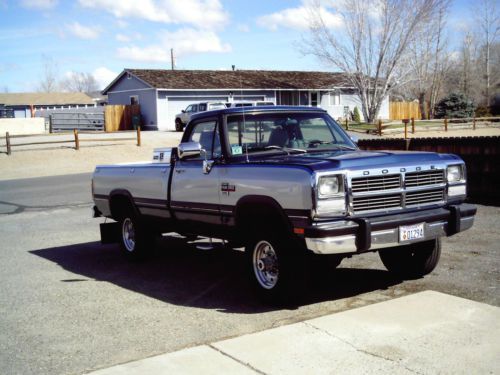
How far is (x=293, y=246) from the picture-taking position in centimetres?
596

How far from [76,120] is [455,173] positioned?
47.3 m

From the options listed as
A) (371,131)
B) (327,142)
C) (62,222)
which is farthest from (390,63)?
(327,142)

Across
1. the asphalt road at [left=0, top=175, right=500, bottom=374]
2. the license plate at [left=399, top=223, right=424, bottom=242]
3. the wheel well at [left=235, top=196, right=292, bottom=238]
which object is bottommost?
the asphalt road at [left=0, top=175, right=500, bottom=374]

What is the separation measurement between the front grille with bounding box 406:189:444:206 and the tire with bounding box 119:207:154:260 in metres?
4.02

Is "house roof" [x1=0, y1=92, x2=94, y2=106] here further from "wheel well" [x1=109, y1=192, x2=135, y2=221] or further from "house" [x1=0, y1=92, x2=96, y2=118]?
"wheel well" [x1=109, y1=192, x2=135, y2=221]

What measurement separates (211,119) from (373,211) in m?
2.46

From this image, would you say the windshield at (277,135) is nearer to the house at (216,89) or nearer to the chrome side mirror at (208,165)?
the chrome side mirror at (208,165)

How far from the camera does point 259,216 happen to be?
6.35 meters

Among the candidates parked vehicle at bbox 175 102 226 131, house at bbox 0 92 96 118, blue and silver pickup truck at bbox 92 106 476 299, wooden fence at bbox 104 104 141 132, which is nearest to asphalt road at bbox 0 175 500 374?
blue and silver pickup truck at bbox 92 106 476 299

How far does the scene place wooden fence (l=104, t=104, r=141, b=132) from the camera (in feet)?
156

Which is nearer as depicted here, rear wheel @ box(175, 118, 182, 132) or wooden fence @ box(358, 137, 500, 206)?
wooden fence @ box(358, 137, 500, 206)

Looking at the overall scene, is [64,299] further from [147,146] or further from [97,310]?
[147,146]

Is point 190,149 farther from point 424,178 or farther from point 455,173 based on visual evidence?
point 455,173

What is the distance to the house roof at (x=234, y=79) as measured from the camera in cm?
4781
